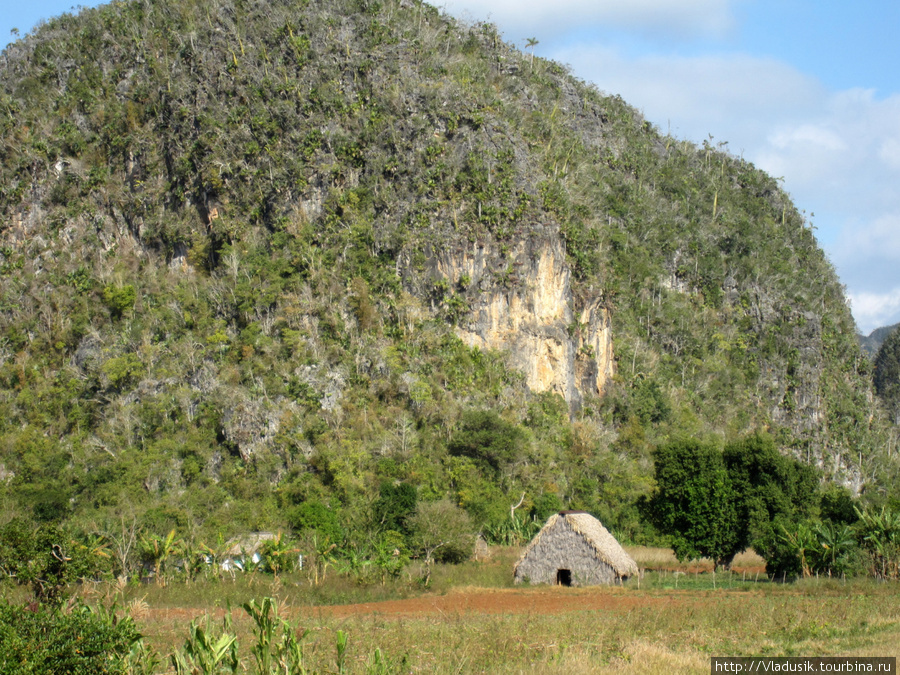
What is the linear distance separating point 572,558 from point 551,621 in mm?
12279

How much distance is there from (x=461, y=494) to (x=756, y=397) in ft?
106

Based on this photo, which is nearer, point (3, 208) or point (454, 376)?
point (454, 376)

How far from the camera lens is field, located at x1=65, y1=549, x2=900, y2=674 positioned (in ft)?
45.8

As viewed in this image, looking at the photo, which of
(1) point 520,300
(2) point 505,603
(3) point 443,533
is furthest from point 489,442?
(2) point 505,603

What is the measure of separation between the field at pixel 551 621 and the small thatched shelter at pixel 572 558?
4.06ft

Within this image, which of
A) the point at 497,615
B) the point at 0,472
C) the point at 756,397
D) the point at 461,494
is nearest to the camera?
the point at 497,615

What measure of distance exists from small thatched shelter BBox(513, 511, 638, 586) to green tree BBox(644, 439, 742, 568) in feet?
13.7

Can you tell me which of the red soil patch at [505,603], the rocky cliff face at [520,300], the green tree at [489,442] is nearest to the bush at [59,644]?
the red soil patch at [505,603]

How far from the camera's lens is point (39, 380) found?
51.9 metres

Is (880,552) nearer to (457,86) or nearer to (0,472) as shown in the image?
(457,86)

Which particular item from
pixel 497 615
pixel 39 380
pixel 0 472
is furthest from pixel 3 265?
pixel 497 615

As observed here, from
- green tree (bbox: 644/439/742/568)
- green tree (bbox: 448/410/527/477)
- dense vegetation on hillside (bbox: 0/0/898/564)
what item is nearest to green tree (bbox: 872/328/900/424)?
dense vegetation on hillside (bbox: 0/0/898/564)

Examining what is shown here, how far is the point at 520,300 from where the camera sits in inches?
2018

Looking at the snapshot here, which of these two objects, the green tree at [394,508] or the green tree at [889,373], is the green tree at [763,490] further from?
the green tree at [889,373]
